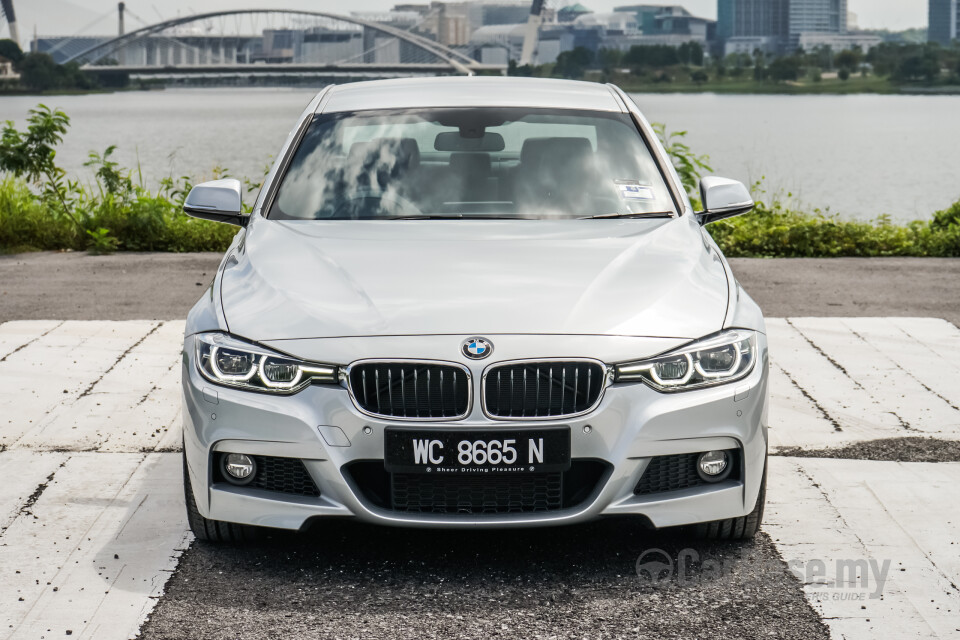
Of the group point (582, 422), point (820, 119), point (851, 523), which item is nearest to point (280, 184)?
point (582, 422)

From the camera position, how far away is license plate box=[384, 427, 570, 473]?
3049 millimetres

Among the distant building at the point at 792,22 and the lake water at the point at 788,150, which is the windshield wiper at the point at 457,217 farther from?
the distant building at the point at 792,22

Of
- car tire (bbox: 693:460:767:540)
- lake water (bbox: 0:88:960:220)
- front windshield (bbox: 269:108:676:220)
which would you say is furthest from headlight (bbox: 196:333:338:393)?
lake water (bbox: 0:88:960:220)

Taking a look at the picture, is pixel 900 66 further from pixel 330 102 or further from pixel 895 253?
pixel 330 102

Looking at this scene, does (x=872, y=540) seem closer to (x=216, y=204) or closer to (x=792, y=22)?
(x=216, y=204)

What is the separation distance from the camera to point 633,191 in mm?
4297

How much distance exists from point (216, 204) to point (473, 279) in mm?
1401

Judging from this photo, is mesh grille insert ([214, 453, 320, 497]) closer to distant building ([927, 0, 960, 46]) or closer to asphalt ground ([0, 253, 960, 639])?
asphalt ground ([0, 253, 960, 639])

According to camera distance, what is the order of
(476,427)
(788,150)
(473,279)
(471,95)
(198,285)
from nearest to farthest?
(476,427) → (473,279) → (471,95) → (198,285) → (788,150)

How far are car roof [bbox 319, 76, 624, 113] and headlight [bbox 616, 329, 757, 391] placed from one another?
1.70m

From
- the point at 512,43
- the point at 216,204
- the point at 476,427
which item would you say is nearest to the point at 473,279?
the point at 476,427

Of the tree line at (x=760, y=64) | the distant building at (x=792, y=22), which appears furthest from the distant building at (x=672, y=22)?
the tree line at (x=760, y=64)

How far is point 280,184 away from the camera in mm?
4375

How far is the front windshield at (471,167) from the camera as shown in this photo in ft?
13.9
